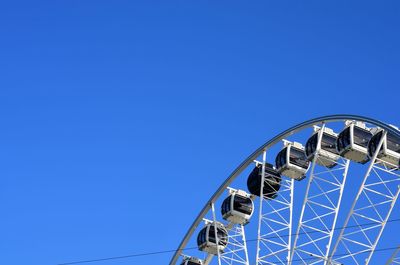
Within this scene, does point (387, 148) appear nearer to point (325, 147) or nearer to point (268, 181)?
point (325, 147)

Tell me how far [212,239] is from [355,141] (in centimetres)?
1037

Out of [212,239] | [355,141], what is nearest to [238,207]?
[212,239]

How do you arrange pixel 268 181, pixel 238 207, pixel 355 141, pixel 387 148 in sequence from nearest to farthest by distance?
1. pixel 387 148
2. pixel 355 141
3. pixel 268 181
4. pixel 238 207

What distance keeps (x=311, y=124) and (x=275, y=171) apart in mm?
5541

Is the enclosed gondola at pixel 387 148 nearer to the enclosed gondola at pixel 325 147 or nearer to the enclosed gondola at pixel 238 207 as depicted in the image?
the enclosed gondola at pixel 325 147

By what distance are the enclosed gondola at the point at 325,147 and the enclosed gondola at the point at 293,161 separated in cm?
137

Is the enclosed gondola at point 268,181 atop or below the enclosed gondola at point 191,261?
atop

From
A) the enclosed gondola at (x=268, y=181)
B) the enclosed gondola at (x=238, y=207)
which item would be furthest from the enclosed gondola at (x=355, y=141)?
the enclosed gondola at (x=238, y=207)

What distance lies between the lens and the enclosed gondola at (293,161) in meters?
42.3

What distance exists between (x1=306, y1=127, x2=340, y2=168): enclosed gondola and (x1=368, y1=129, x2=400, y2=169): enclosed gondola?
315cm

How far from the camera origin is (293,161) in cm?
4238

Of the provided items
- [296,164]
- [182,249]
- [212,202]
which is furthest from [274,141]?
[182,249]

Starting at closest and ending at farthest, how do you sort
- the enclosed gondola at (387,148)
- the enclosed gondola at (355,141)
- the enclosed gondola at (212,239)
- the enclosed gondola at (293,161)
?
the enclosed gondola at (387,148)
the enclosed gondola at (355,141)
the enclosed gondola at (293,161)
the enclosed gondola at (212,239)

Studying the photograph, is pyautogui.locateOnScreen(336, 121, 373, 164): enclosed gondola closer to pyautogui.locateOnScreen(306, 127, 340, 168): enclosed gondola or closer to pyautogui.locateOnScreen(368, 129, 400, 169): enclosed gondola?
pyautogui.locateOnScreen(368, 129, 400, 169): enclosed gondola
